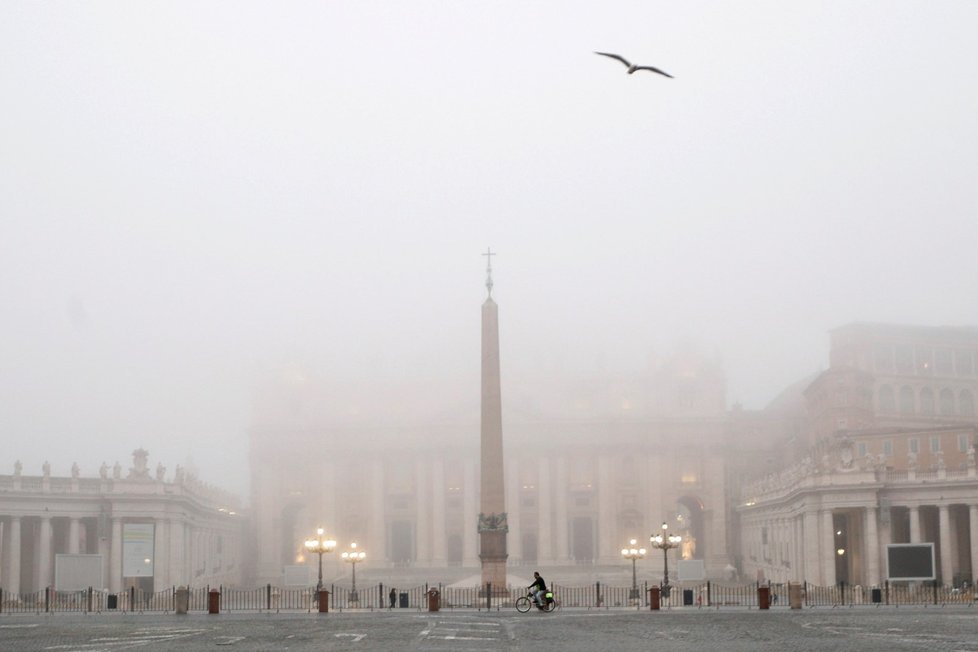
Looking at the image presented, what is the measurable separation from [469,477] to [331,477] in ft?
43.8

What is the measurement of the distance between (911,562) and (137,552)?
132 feet

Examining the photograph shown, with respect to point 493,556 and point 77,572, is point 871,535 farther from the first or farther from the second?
point 77,572

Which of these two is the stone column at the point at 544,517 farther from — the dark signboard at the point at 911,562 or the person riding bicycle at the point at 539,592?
the person riding bicycle at the point at 539,592

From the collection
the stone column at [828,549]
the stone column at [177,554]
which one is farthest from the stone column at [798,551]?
the stone column at [177,554]

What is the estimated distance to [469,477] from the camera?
127 metres

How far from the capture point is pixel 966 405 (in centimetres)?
11738

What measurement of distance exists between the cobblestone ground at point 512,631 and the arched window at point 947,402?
73307mm

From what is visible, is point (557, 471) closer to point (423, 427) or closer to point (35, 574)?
point (423, 427)

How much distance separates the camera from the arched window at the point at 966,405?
11731cm

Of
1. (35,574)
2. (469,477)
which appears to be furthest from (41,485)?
(469,477)

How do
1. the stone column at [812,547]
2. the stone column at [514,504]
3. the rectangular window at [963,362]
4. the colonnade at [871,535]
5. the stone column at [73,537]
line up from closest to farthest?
the colonnade at [871,535], the stone column at [812,547], the stone column at [73,537], the rectangular window at [963,362], the stone column at [514,504]

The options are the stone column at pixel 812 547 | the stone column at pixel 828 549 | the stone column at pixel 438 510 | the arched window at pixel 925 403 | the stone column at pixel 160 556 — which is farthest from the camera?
the stone column at pixel 438 510

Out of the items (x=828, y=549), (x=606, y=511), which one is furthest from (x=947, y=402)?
(x=828, y=549)

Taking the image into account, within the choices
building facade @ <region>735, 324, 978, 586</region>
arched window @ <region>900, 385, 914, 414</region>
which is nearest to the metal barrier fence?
building facade @ <region>735, 324, 978, 586</region>
